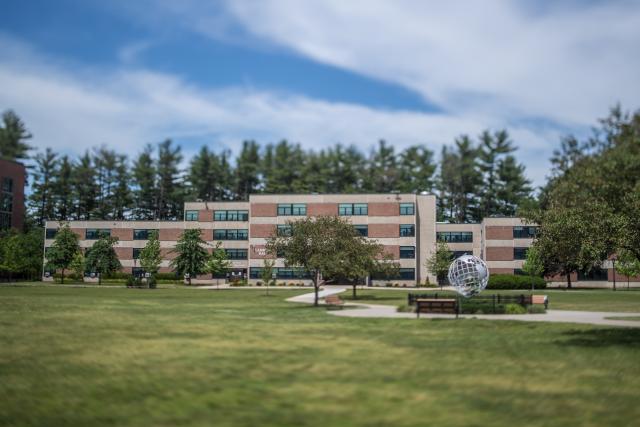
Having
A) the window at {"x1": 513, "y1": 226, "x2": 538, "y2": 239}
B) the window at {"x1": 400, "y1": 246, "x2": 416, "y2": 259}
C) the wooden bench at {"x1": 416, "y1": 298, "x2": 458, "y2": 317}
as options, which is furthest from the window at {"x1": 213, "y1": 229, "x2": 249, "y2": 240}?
the wooden bench at {"x1": 416, "y1": 298, "x2": 458, "y2": 317}

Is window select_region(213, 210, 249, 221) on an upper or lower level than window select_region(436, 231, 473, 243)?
upper

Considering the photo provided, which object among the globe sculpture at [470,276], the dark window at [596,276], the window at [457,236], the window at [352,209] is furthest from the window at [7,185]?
the dark window at [596,276]

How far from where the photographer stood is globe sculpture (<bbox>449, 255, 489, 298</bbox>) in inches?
1602

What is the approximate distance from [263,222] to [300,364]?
73.3 meters

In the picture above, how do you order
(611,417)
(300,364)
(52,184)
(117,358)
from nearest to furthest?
(611,417)
(300,364)
(117,358)
(52,184)

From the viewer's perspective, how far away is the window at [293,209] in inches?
3519

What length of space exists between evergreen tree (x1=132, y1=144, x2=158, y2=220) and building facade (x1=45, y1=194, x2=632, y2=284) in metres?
25.8

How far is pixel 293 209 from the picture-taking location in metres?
89.6

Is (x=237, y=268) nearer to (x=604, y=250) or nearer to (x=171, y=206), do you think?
(x=171, y=206)

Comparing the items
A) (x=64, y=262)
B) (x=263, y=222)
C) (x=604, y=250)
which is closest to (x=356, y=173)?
(x=263, y=222)

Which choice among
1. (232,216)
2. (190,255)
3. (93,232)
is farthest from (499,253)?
(93,232)

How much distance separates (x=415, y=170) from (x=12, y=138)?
80819 mm

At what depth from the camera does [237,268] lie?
91625 millimetres

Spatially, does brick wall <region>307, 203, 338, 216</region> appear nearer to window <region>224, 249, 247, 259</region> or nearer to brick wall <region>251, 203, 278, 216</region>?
brick wall <region>251, 203, 278, 216</region>
